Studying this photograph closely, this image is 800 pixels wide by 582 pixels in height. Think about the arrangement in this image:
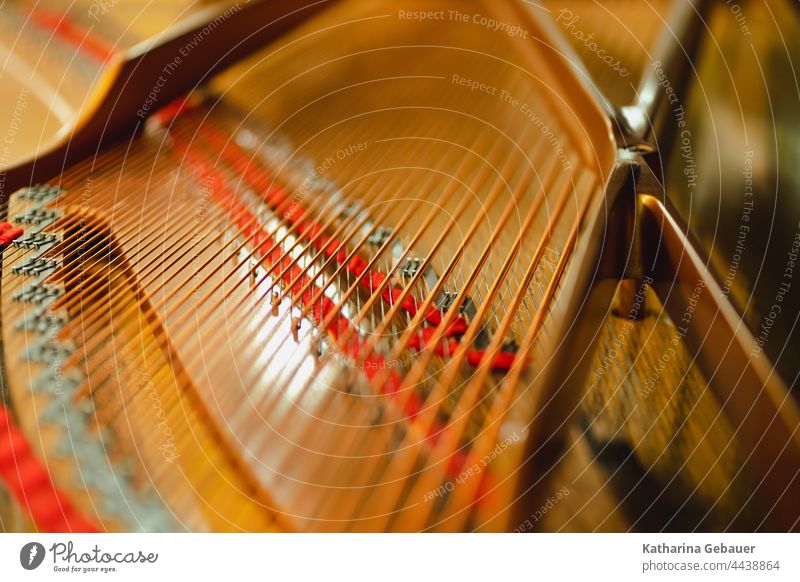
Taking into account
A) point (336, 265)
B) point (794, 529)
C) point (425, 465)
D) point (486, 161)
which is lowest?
point (794, 529)

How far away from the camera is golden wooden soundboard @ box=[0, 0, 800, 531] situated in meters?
0.77

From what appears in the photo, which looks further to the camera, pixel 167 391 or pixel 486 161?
pixel 486 161

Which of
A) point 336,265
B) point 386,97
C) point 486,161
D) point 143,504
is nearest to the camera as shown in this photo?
point 143,504

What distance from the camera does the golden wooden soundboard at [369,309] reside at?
772 millimetres

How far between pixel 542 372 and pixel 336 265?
37 centimetres

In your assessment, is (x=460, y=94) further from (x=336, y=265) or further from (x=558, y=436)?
(x=558, y=436)

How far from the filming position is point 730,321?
78 centimetres

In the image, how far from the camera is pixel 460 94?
1.29 metres

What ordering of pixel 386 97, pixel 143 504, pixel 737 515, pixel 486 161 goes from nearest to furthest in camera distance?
1. pixel 143 504
2. pixel 737 515
3. pixel 486 161
4. pixel 386 97

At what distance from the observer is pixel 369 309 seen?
0.95 meters

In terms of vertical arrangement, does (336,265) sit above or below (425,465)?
above

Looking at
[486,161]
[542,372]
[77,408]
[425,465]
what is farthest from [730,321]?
[77,408]

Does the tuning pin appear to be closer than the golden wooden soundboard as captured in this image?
No

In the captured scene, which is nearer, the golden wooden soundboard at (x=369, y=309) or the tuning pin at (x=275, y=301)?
the golden wooden soundboard at (x=369, y=309)
